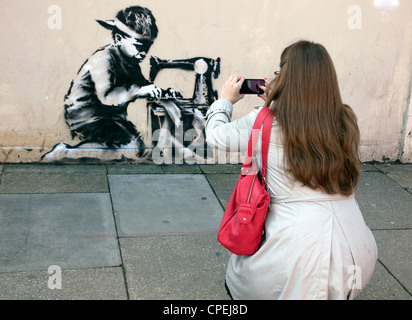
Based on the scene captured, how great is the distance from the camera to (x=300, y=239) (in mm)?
2605

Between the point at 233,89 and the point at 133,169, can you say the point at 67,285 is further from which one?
the point at 133,169

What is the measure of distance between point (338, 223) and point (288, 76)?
80cm

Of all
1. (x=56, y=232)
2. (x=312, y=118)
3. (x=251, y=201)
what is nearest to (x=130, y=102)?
(x=56, y=232)

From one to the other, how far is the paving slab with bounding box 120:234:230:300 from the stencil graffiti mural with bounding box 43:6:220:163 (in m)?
2.03

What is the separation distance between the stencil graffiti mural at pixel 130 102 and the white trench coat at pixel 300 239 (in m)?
3.39

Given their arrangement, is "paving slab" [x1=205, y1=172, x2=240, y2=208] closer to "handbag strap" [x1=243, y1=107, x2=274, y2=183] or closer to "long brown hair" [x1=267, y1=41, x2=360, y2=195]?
"handbag strap" [x1=243, y1=107, x2=274, y2=183]

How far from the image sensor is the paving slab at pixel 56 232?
3891mm

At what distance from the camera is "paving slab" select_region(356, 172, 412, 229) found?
16.6 ft

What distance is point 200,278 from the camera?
3818 millimetres

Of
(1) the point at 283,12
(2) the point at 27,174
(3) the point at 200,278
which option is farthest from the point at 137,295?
(1) the point at 283,12

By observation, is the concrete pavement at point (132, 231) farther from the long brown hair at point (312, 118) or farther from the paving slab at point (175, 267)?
the long brown hair at point (312, 118)

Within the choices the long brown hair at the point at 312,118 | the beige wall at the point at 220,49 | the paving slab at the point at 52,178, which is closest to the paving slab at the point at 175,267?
the paving slab at the point at 52,178

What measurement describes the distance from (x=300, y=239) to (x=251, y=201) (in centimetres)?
31

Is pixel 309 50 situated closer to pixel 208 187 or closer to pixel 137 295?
pixel 137 295
